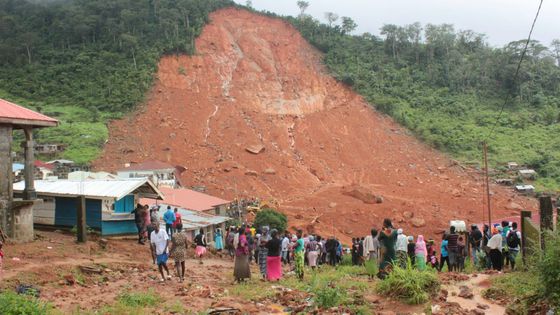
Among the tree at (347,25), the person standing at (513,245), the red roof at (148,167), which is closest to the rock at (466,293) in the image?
the person standing at (513,245)

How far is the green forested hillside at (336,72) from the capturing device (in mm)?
45531

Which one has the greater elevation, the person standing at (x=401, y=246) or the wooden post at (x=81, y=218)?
the wooden post at (x=81, y=218)

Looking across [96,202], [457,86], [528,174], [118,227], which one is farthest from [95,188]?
[457,86]

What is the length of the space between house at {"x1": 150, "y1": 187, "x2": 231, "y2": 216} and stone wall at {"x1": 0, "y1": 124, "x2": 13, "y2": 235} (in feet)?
38.7

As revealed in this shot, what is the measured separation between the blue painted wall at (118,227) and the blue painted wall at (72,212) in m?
0.19

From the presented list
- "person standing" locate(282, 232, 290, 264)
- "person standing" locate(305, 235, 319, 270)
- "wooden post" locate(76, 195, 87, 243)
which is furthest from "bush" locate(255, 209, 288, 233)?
"wooden post" locate(76, 195, 87, 243)

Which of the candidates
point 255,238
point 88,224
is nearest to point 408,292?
Answer: point 255,238

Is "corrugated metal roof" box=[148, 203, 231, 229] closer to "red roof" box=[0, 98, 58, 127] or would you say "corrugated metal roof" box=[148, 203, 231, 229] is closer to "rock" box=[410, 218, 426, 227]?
"red roof" box=[0, 98, 58, 127]

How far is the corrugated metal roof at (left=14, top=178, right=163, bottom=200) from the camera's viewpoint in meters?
15.3

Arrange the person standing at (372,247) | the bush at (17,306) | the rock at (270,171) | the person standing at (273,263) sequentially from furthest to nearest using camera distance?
1. the rock at (270,171)
2. the person standing at (372,247)
3. the person standing at (273,263)
4. the bush at (17,306)

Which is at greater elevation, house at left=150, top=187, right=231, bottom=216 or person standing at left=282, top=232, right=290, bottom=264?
house at left=150, top=187, right=231, bottom=216

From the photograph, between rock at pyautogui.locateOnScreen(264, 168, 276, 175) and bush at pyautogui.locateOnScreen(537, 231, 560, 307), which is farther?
rock at pyautogui.locateOnScreen(264, 168, 276, 175)

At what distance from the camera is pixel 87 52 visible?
2125 inches

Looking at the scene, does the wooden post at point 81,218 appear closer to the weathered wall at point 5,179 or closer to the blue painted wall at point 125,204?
the weathered wall at point 5,179
